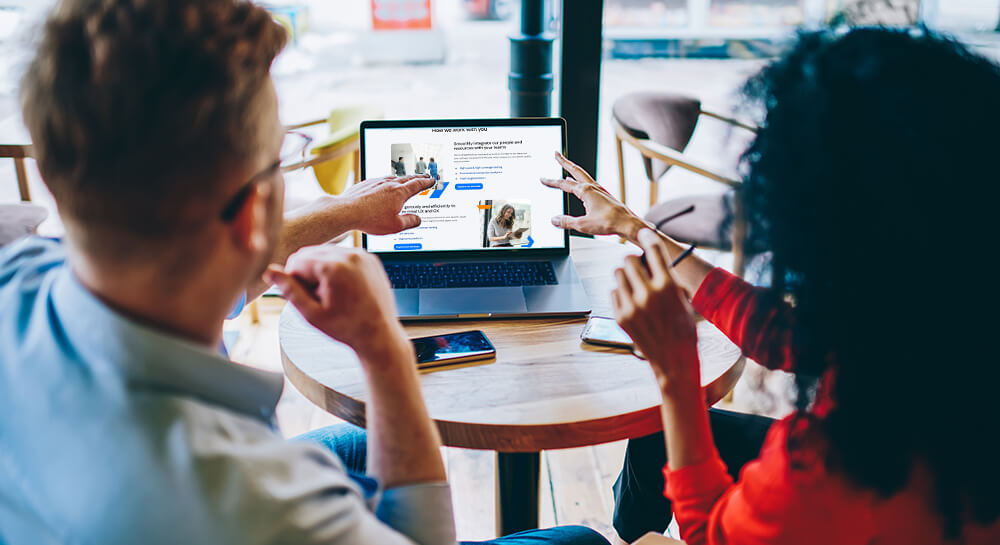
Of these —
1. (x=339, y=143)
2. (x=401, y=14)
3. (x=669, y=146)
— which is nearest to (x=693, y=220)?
(x=669, y=146)

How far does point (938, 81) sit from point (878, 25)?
15cm

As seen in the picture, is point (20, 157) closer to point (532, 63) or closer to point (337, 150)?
point (337, 150)

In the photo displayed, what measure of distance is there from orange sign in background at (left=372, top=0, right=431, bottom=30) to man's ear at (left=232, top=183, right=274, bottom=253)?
3176 millimetres

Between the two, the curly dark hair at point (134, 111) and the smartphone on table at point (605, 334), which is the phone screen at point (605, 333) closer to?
the smartphone on table at point (605, 334)

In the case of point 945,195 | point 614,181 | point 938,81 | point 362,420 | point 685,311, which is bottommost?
point 614,181

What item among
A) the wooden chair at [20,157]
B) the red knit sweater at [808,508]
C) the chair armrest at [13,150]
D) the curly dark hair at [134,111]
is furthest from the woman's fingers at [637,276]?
the chair armrest at [13,150]

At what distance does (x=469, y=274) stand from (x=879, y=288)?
35.5 inches

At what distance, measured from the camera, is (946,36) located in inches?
32.2

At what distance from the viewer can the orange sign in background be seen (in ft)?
11.8

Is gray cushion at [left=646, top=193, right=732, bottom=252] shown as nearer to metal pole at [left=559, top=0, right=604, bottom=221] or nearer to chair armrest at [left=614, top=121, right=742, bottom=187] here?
chair armrest at [left=614, top=121, right=742, bottom=187]

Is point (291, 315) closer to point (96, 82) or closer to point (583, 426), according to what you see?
point (583, 426)

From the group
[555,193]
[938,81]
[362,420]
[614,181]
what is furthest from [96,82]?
[614,181]

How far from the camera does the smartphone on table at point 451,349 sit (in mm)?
1224

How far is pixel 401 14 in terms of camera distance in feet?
12.1
